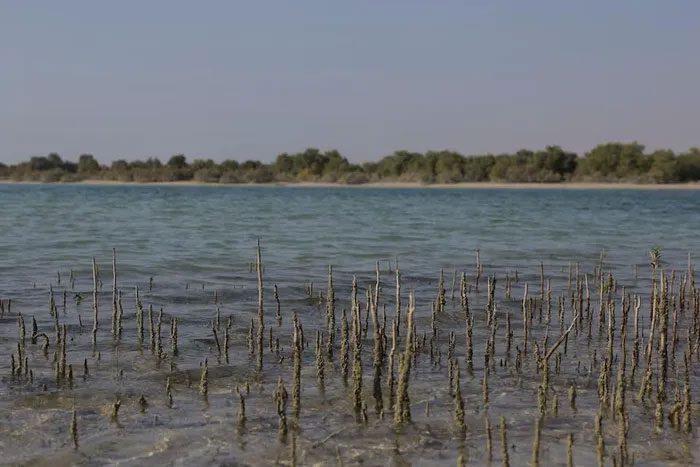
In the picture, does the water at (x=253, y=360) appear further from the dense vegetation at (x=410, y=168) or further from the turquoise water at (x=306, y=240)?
the dense vegetation at (x=410, y=168)

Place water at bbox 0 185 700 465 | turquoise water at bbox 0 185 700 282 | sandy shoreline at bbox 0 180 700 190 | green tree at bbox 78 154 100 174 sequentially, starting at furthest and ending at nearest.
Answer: green tree at bbox 78 154 100 174 < sandy shoreline at bbox 0 180 700 190 < turquoise water at bbox 0 185 700 282 < water at bbox 0 185 700 465

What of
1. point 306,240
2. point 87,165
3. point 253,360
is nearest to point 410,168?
point 87,165

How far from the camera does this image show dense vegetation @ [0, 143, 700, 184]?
128 m

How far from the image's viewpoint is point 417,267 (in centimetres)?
2047

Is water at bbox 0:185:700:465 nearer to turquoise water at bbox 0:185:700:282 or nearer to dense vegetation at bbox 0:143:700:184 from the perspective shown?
turquoise water at bbox 0:185:700:282

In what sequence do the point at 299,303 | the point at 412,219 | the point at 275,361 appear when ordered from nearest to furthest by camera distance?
1. the point at 275,361
2. the point at 299,303
3. the point at 412,219

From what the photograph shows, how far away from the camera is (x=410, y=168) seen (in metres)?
148

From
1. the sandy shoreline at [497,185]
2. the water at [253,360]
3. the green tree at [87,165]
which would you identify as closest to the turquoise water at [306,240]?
the water at [253,360]

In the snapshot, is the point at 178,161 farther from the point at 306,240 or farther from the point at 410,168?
the point at 306,240

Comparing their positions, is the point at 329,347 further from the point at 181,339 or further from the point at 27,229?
the point at 27,229

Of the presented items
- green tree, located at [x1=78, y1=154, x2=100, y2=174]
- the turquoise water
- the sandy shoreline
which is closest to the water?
the turquoise water

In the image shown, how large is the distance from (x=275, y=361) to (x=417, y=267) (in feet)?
34.0

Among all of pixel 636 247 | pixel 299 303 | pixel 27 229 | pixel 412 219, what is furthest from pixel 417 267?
pixel 412 219

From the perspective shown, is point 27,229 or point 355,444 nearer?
point 355,444
